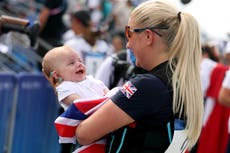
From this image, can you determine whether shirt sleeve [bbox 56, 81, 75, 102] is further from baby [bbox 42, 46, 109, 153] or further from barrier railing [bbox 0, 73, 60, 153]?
barrier railing [bbox 0, 73, 60, 153]

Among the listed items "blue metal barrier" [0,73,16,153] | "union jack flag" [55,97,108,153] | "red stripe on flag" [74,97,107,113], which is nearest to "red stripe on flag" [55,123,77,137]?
"union jack flag" [55,97,108,153]

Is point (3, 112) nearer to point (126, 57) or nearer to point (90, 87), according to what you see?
point (126, 57)

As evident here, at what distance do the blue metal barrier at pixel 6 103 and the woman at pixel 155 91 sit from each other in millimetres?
3806

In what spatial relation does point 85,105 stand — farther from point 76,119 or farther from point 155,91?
point 155,91

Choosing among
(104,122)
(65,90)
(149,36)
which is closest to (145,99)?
(104,122)

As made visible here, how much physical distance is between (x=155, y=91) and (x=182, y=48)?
0.28m

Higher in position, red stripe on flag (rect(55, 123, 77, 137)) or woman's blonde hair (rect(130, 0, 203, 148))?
woman's blonde hair (rect(130, 0, 203, 148))

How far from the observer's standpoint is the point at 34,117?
23.3 feet

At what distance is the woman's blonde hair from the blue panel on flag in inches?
162

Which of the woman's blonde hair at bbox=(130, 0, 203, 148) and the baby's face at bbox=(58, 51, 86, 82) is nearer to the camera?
the woman's blonde hair at bbox=(130, 0, 203, 148)

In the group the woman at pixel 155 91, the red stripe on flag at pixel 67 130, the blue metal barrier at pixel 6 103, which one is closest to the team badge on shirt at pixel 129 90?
the woman at pixel 155 91

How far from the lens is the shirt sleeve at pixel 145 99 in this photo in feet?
8.73

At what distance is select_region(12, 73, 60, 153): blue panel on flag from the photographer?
22.2 ft

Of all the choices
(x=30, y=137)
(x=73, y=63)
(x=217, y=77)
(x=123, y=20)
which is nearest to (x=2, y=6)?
(x=123, y=20)
